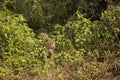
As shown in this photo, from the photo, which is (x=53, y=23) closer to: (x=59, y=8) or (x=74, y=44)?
→ (x=59, y=8)

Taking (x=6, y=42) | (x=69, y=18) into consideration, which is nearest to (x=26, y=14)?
(x=69, y=18)

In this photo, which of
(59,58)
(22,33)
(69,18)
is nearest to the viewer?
(59,58)

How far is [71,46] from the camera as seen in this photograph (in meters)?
6.62

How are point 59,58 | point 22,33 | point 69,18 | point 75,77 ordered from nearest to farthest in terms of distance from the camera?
point 75,77 → point 59,58 → point 22,33 → point 69,18

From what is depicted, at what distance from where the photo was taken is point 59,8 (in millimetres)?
7891

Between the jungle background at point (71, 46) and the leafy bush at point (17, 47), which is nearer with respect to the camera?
the jungle background at point (71, 46)

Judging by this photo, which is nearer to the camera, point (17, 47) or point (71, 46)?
point (17, 47)

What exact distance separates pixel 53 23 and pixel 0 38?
6.30 feet

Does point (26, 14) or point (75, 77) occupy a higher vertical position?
point (26, 14)

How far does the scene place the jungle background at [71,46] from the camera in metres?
5.98

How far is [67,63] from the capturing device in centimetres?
618

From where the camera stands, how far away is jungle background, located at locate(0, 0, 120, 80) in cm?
598

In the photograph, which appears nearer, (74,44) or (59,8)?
(74,44)

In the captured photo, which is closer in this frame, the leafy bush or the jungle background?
the jungle background
